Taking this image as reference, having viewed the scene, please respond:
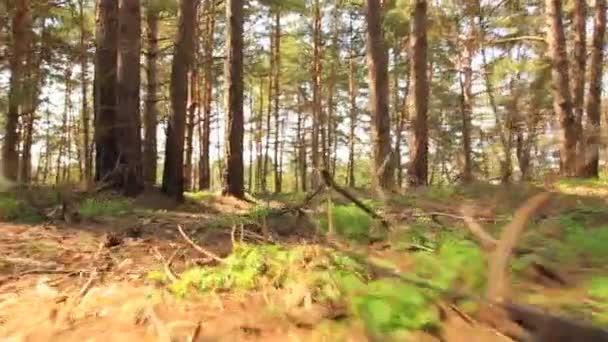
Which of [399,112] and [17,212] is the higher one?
[399,112]

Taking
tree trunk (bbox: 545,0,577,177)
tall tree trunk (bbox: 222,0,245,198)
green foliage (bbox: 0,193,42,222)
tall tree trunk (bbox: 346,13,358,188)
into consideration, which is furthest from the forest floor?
tall tree trunk (bbox: 346,13,358,188)

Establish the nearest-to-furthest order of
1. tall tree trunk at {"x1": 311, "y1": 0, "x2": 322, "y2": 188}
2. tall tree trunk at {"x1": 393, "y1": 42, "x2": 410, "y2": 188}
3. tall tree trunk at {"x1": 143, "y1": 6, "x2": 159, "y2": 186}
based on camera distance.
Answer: tall tree trunk at {"x1": 143, "y1": 6, "x2": 159, "y2": 186} < tall tree trunk at {"x1": 393, "y1": 42, "x2": 410, "y2": 188} < tall tree trunk at {"x1": 311, "y1": 0, "x2": 322, "y2": 188}

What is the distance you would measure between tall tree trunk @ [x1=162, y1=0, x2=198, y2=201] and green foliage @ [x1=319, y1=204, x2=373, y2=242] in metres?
4.63

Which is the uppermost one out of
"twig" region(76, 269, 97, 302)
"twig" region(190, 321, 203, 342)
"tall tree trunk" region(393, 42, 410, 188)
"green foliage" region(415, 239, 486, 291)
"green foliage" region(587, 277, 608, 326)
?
"tall tree trunk" region(393, 42, 410, 188)

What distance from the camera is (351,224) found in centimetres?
453

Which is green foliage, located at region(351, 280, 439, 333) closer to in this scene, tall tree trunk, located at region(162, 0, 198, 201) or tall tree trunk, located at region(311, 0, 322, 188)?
tall tree trunk, located at region(162, 0, 198, 201)

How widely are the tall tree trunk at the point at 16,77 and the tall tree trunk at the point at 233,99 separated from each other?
3.71 m

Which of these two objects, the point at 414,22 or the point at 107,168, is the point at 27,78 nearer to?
the point at 107,168

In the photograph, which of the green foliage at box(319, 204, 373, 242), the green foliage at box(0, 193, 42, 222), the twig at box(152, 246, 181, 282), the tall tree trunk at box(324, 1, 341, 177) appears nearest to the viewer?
the twig at box(152, 246, 181, 282)

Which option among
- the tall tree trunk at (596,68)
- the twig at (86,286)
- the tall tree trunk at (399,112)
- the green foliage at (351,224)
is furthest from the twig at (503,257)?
the tall tree trunk at (399,112)

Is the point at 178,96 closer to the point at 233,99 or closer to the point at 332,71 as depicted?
the point at 233,99

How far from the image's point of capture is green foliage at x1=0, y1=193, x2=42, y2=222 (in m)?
5.80

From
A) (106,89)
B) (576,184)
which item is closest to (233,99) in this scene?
(106,89)

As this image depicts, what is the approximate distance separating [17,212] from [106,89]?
3.86 metres
